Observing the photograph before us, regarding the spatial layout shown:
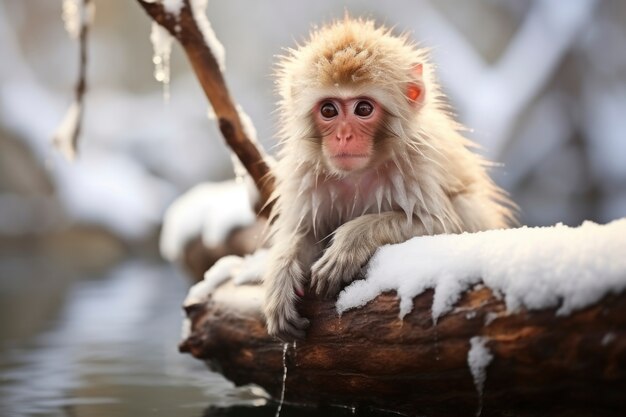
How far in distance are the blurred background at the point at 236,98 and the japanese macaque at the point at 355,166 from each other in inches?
343

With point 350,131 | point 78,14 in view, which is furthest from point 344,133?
point 78,14

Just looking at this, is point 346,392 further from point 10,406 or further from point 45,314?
point 45,314

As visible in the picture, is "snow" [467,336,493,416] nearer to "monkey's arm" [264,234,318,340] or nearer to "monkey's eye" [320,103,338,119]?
"monkey's arm" [264,234,318,340]

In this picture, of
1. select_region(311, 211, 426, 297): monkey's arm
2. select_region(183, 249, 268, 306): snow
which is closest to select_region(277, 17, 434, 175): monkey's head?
select_region(311, 211, 426, 297): monkey's arm

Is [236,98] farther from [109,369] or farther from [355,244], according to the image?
[355,244]

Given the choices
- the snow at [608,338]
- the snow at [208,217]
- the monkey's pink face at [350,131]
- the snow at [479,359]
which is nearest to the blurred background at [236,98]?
the snow at [208,217]

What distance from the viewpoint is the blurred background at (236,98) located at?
13492 mm

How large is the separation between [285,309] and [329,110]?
716 millimetres

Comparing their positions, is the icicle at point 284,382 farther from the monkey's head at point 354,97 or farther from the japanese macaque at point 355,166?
the monkey's head at point 354,97

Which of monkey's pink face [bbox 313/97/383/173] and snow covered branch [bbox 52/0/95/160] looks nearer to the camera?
monkey's pink face [bbox 313/97/383/173]

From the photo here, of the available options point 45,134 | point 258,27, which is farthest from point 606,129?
point 45,134

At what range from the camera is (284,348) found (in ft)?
9.94

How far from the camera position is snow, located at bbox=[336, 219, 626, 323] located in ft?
6.56

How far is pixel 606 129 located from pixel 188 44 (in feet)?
37.9
